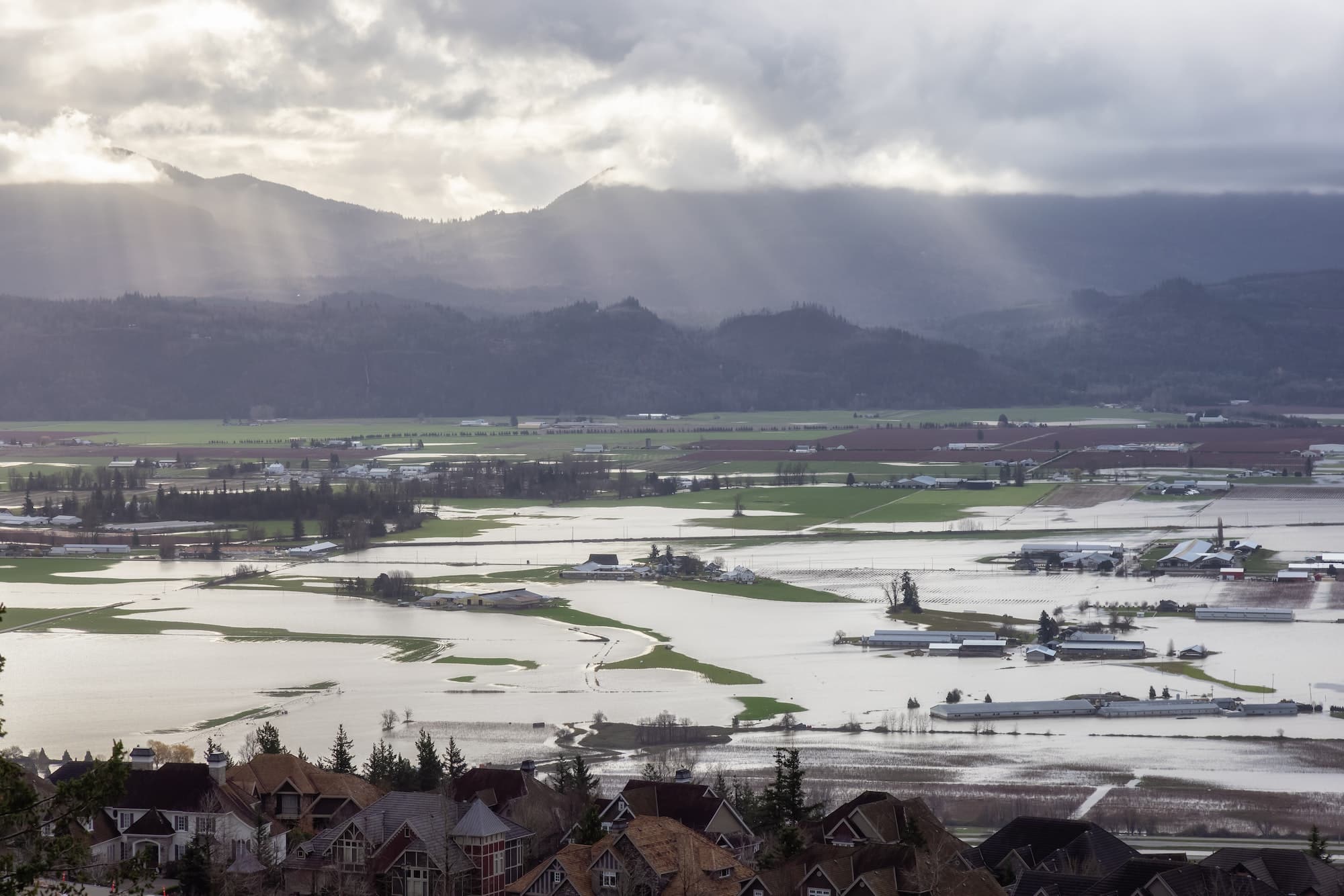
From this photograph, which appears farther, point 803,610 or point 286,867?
point 803,610

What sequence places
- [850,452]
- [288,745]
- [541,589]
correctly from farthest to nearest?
[850,452] < [541,589] < [288,745]

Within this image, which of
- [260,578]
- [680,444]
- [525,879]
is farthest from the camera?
[680,444]

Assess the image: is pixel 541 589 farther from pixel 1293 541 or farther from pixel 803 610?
pixel 1293 541

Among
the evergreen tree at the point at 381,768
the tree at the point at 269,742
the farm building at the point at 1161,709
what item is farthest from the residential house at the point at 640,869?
the farm building at the point at 1161,709

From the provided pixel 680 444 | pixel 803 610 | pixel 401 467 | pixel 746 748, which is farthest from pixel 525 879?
pixel 680 444

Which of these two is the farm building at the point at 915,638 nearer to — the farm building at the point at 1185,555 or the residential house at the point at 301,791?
the farm building at the point at 1185,555

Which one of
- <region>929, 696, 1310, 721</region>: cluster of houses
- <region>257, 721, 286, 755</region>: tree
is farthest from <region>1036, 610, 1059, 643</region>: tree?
<region>257, 721, 286, 755</region>: tree

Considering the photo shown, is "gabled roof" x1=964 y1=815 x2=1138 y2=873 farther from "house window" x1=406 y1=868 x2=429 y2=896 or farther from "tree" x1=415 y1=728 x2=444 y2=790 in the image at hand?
"tree" x1=415 y1=728 x2=444 y2=790

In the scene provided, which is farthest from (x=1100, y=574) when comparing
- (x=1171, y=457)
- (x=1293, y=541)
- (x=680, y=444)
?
(x=680, y=444)
